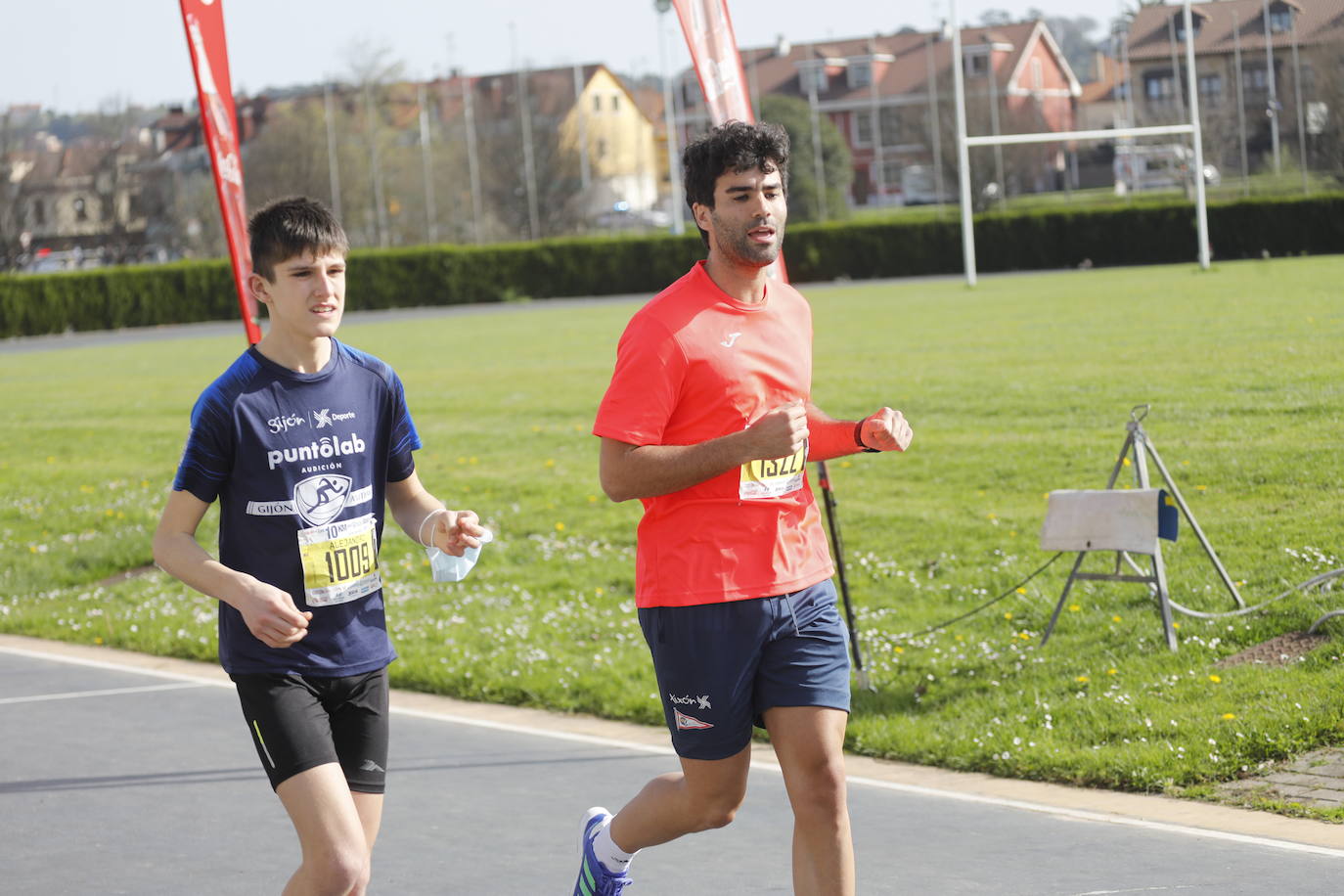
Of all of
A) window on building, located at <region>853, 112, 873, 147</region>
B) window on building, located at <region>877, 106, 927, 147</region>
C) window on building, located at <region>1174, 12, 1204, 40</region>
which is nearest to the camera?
window on building, located at <region>1174, 12, 1204, 40</region>

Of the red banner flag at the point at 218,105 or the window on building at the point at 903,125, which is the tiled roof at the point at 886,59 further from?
the red banner flag at the point at 218,105

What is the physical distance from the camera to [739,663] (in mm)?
4090

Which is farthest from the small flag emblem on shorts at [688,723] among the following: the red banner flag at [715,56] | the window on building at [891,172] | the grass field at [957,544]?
the window on building at [891,172]

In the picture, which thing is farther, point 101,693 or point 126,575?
point 126,575

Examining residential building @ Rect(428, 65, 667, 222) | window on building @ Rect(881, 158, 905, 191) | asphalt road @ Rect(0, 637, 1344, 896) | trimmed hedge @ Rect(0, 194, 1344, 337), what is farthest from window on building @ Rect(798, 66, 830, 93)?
asphalt road @ Rect(0, 637, 1344, 896)

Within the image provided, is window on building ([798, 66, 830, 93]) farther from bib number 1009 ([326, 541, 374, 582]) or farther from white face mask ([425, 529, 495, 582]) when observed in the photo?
bib number 1009 ([326, 541, 374, 582])

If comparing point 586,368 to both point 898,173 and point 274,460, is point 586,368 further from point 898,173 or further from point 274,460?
point 898,173

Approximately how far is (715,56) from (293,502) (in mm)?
4062

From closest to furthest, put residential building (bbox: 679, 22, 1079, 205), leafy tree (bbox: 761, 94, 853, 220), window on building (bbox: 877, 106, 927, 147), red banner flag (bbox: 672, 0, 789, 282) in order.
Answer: red banner flag (bbox: 672, 0, 789, 282)
leafy tree (bbox: 761, 94, 853, 220)
residential building (bbox: 679, 22, 1079, 205)
window on building (bbox: 877, 106, 927, 147)

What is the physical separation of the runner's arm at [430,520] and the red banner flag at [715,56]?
3.10 meters

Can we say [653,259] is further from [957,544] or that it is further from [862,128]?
[957,544]

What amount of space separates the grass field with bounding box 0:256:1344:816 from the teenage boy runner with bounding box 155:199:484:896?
138 inches

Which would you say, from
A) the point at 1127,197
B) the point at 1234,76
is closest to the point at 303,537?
the point at 1127,197

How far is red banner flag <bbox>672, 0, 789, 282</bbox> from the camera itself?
7246 millimetres
